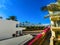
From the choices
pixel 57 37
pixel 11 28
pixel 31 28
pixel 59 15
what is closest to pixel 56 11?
pixel 59 15

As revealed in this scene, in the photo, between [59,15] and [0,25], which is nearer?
[59,15]

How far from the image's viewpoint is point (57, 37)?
672 inches

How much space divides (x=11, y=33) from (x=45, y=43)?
2082 cm

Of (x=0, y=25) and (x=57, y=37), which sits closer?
(x=57, y=37)

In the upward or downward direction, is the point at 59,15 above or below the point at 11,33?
above

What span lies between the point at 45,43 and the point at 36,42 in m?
2.89

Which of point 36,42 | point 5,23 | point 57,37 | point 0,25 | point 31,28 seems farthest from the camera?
point 31,28

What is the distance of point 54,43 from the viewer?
16.2 meters

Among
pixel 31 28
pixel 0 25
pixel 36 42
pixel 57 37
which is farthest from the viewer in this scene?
pixel 31 28

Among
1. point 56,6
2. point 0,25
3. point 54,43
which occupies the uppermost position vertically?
point 56,6

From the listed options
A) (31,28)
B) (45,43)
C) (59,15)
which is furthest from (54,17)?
(31,28)

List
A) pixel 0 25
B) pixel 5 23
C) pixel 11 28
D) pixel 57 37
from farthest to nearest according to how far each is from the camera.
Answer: pixel 11 28 → pixel 5 23 → pixel 0 25 → pixel 57 37

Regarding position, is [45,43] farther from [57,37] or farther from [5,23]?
[5,23]

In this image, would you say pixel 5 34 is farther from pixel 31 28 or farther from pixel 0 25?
pixel 31 28
